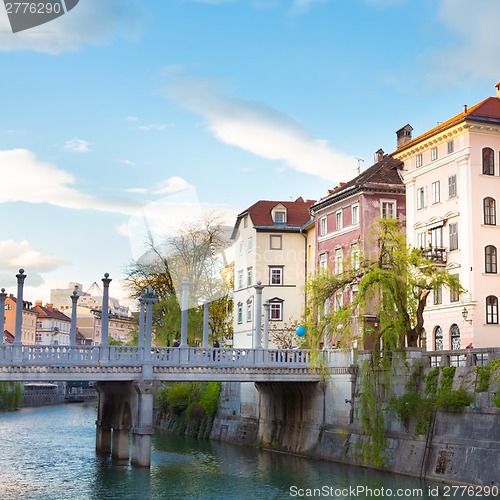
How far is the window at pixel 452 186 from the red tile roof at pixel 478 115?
3.19 metres

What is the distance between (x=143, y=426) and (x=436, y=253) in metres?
22.4

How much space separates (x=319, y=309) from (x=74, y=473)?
15560mm

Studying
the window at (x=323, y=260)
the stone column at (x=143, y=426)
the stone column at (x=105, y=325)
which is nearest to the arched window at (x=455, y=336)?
the window at (x=323, y=260)

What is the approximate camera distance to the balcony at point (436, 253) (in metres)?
53.0

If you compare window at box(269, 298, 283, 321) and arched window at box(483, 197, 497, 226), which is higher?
arched window at box(483, 197, 497, 226)

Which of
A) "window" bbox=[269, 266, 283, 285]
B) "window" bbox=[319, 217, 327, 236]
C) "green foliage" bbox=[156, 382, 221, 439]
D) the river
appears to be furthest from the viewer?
"window" bbox=[269, 266, 283, 285]

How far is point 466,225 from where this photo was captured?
51844 millimetres

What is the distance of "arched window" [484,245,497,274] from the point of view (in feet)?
170

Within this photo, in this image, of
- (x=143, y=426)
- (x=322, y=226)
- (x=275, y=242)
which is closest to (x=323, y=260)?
(x=322, y=226)

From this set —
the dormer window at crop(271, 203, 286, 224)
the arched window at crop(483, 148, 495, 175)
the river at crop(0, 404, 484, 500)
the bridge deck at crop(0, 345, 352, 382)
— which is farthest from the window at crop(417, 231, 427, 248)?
the dormer window at crop(271, 203, 286, 224)

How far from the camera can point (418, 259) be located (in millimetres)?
44312

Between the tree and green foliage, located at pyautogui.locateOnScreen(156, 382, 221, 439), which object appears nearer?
green foliage, located at pyautogui.locateOnScreen(156, 382, 221, 439)

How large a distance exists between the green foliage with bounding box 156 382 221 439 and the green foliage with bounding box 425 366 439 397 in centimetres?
2701

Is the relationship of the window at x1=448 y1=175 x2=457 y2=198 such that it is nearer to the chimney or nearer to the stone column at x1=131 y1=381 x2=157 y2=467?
the chimney
